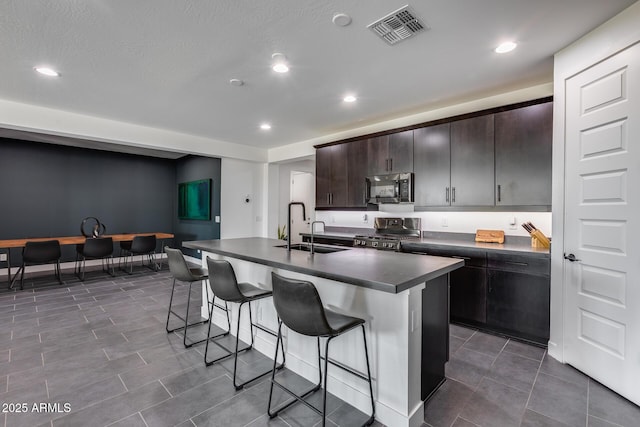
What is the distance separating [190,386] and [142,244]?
4.60m

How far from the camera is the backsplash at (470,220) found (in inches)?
132

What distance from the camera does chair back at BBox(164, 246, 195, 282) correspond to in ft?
9.21

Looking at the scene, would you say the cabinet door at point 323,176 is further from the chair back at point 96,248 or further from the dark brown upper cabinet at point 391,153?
the chair back at point 96,248

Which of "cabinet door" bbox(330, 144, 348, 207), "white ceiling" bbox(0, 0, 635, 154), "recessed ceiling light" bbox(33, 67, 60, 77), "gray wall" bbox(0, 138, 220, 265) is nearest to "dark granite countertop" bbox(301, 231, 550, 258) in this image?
"cabinet door" bbox(330, 144, 348, 207)

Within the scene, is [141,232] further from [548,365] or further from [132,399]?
[548,365]

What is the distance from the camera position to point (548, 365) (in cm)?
246

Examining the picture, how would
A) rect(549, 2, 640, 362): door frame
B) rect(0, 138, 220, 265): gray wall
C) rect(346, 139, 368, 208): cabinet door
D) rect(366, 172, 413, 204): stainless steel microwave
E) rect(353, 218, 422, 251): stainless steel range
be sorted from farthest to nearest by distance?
rect(0, 138, 220, 265): gray wall → rect(346, 139, 368, 208): cabinet door → rect(366, 172, 413, 204): stainless steel microwave → rect(353, 218, 422, 251): stainless steel range → rect(549, 2, 640, 362): door frame

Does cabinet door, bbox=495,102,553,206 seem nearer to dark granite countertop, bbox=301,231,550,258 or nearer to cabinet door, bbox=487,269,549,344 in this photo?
dark granite countertop, bbox=301,231,550,258

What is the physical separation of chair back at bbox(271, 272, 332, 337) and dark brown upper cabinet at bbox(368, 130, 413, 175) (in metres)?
2.89

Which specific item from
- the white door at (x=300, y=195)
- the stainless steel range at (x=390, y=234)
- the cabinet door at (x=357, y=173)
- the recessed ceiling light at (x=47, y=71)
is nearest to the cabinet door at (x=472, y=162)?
the stainless steel range at (x=390, y=234)

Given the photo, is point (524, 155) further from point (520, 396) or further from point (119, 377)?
point (119, 377)

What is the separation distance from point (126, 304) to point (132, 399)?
7.96 feet

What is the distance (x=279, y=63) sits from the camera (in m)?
2.73

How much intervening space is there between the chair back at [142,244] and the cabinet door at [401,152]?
193 inches
